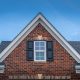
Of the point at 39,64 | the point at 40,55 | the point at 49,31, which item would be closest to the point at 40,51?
the point at 40,55

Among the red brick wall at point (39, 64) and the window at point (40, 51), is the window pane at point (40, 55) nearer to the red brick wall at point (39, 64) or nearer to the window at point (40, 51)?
the window at point (40, 51)

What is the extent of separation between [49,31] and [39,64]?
2.97 m

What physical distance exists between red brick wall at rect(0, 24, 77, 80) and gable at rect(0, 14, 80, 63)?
0.31m

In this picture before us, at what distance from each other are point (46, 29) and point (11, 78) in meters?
5.15

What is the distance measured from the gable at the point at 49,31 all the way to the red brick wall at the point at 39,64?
31 cm

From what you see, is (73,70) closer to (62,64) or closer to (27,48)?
(62,64)

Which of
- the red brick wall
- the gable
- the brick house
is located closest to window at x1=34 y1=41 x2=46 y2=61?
the brick house

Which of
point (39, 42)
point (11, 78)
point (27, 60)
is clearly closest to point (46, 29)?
point (39, 42)

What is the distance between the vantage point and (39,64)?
95.8 ft

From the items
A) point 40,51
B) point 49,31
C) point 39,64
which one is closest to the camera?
point 39,64

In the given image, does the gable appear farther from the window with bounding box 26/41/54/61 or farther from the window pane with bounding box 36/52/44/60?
the window pane with bounding box 36/52/44/60

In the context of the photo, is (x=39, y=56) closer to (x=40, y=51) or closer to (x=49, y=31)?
(x=40, y=51)

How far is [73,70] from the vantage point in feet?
95.3

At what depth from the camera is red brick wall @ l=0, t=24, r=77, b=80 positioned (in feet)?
95.0
